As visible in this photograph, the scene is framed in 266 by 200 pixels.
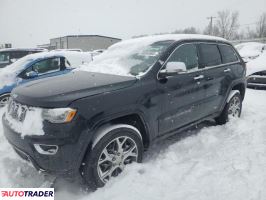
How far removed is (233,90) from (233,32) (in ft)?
201

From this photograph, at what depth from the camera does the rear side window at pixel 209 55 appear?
408cm

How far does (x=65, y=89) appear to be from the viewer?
269cm

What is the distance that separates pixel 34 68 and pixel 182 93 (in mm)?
4653

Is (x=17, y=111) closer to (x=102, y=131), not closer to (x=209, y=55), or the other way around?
(x=102, y=131)

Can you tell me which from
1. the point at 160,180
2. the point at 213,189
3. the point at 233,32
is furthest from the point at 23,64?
the point at 233,32

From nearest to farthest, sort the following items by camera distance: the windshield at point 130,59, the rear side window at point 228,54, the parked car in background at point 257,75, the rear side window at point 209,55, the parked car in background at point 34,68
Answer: the windshield at point 130,59 < the rear side window at point 209,55 < the rear side window at point 228,54 < the parked car in background at point 34,68 < the parked car in background at point 257,75

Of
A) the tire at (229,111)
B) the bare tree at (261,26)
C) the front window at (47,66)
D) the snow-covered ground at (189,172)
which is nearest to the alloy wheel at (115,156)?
the snow-covered ground at (189,172)

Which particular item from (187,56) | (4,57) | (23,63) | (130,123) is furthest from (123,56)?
(4,57)

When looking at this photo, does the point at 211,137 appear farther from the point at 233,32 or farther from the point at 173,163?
the point at 233,32

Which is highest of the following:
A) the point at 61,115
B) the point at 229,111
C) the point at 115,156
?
the point at 61,115

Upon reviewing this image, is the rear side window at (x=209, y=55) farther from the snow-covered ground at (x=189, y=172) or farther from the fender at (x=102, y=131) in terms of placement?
the fender at (x=102, y=131)

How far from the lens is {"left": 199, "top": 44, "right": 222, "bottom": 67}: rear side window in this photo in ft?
13.4

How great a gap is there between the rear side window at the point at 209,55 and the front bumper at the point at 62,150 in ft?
8.06

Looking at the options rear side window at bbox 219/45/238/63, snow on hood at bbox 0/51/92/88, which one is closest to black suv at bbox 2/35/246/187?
rear side window at bbox 219/45/238/63
